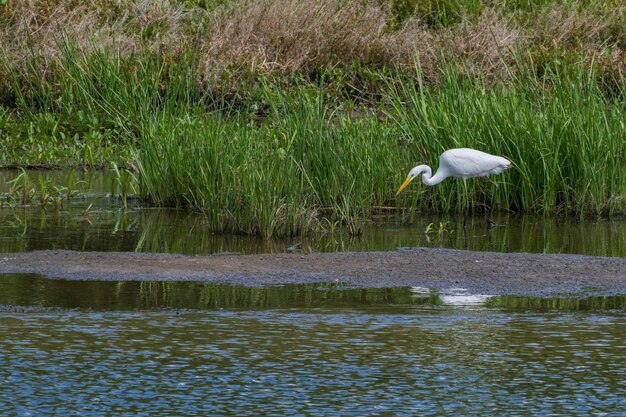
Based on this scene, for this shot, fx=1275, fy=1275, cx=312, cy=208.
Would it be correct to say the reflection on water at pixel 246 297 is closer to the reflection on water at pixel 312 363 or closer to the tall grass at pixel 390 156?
the reflection on water at pixel 312 363

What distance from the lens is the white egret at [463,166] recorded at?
35.7 ft

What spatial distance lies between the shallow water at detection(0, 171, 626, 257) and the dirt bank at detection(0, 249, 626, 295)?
27.3 inches

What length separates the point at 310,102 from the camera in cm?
1179

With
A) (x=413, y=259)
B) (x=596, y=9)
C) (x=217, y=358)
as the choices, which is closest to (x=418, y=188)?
(x=413, y=259)

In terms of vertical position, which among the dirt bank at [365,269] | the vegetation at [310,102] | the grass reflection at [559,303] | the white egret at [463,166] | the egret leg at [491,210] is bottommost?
the grass reflection at [559,303]

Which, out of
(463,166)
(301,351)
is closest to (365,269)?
(301,351)

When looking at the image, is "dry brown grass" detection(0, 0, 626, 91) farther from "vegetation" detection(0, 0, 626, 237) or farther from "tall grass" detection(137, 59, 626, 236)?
"tall grass" detection(137, 59, 626, 236)

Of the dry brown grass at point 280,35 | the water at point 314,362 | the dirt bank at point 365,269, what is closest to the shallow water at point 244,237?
the dirt bank at point 365,269

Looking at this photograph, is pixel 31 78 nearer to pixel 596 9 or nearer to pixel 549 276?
pixel 596 9

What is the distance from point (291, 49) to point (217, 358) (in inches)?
547

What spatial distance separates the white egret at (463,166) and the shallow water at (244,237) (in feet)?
1.31

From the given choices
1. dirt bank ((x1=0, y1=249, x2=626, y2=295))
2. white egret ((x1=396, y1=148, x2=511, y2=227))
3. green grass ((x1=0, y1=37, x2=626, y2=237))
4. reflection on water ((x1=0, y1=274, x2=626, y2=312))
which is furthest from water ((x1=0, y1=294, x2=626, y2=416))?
white egret ((x1=396, y1=148, x2=511, y2=227))

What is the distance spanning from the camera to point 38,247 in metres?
9.25

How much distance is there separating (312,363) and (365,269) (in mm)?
2487
